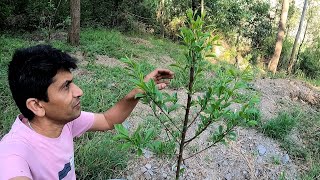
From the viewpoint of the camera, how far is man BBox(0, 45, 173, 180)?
1.34 m

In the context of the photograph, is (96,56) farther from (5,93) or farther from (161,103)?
(161,103)

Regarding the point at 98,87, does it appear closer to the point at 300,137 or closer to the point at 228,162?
the point at 228,162

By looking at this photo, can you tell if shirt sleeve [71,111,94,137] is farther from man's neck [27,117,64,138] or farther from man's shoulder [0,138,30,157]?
man's shoulder [0,138,30,157]

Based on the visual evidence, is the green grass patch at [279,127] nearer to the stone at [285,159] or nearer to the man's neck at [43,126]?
the stone at [285,159]

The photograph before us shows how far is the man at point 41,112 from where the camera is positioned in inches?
52.7

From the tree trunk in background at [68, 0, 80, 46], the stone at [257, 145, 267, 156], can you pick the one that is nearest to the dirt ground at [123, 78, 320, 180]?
the stone at [257, 145, 267, 156]

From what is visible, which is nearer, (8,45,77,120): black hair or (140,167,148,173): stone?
(8,45,77,120): black hair

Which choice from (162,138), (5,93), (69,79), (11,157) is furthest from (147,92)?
(5,93)

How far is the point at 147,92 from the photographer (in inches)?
54.9

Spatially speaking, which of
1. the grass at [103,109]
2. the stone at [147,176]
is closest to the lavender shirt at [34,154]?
the grass at [103,109]

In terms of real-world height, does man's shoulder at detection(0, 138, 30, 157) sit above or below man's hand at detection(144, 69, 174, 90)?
below

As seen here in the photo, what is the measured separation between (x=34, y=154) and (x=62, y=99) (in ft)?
0.89

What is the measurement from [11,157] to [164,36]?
9.47m

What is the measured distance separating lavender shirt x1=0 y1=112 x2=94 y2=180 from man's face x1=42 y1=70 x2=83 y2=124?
0.12 m
